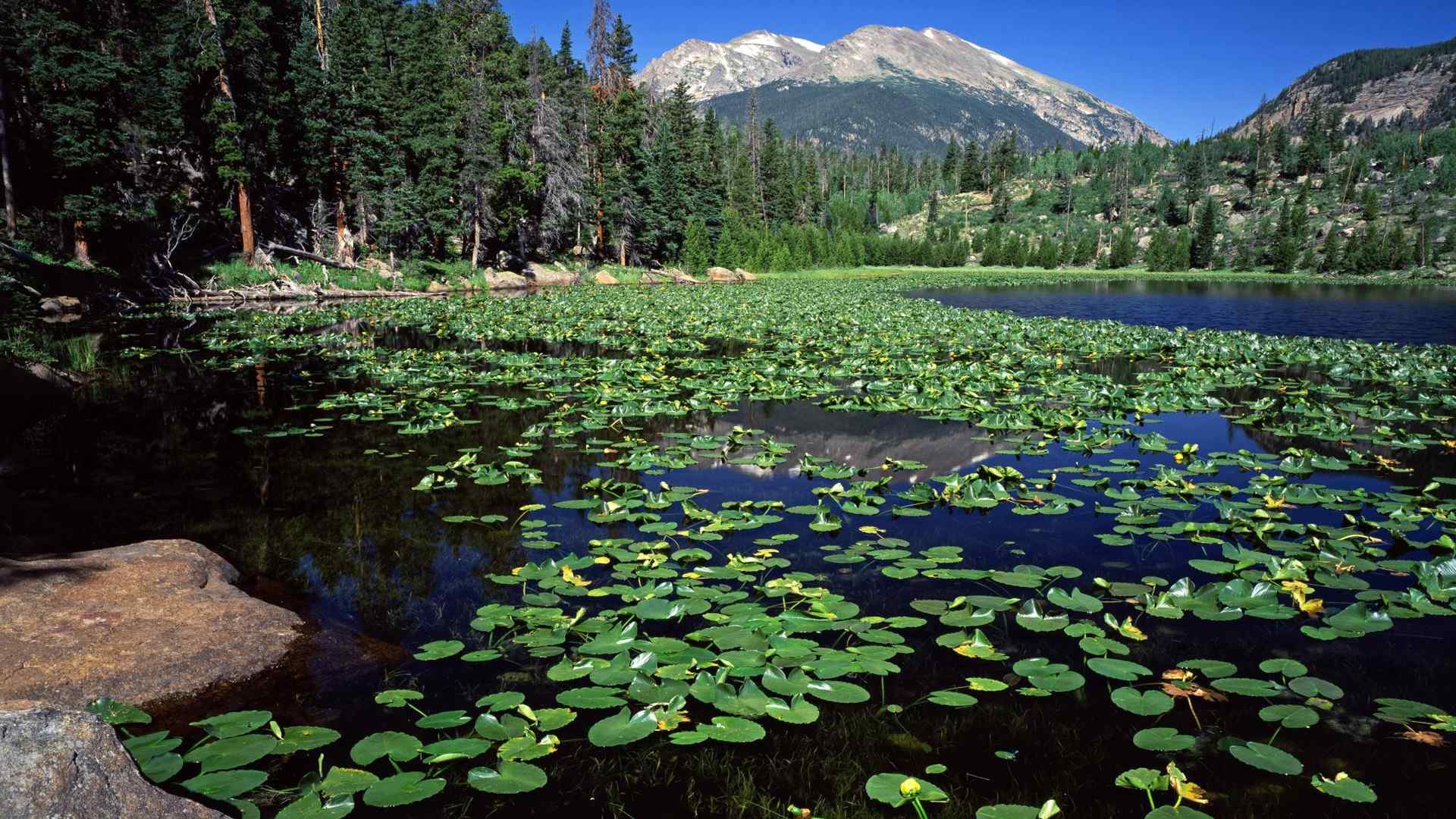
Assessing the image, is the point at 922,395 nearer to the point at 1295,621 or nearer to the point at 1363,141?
the point at 1295,621

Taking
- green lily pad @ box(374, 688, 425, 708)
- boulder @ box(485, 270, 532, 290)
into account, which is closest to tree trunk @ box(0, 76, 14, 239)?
boulder @ box(485, 270, 532, 290)

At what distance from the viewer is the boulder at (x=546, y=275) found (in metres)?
43.4

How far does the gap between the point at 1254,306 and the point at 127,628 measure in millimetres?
43977

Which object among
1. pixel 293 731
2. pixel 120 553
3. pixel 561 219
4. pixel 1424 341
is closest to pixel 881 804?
pixel 293 731

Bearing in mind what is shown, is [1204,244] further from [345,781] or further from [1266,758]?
[345,781]

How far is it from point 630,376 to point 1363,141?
169492 millimetres

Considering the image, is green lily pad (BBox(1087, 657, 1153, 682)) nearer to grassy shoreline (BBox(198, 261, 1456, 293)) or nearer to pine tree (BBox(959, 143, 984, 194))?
grassy shoreline (BBox(198, 261, 1456, 293))

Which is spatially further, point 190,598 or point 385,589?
point 385,589

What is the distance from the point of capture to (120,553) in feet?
15.8

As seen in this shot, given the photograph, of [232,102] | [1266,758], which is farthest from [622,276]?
[1266,758]

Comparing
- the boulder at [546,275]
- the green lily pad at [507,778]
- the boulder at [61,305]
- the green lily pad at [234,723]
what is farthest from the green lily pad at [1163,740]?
the boulder at [546,275]

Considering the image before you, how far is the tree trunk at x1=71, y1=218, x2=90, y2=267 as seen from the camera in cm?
2515

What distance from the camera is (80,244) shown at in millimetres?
25406

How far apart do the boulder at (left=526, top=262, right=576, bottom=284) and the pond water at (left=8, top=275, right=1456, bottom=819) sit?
3125 cm
